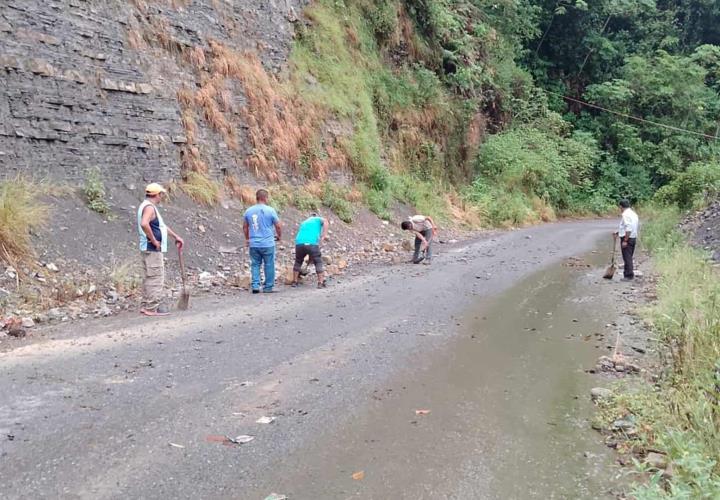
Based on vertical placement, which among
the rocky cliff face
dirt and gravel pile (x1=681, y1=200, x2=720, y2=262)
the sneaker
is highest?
the rocky cliff face

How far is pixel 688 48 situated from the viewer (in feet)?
135

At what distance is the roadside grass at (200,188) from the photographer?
1204 centimetres

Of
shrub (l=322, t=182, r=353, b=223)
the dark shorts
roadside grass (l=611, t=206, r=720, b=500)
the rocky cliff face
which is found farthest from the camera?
shrub (l=322, t=182, r=353, b=223)

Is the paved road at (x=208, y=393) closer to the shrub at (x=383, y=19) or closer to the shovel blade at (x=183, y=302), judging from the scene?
the shovel blade at (x=183, y=302)

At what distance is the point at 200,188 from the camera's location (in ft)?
39.8

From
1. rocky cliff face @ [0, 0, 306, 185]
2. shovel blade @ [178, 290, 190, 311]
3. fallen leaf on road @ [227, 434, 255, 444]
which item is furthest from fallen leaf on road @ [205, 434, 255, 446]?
rocky cliff face @ [0, 0, 306, 185]

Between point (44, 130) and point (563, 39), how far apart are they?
34.3 meters

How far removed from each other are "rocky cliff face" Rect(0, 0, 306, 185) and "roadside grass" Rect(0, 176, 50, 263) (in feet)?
2.09

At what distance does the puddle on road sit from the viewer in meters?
3.59

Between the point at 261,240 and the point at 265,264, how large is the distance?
404 millimetres

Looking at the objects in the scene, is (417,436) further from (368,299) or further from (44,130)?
(44,130)

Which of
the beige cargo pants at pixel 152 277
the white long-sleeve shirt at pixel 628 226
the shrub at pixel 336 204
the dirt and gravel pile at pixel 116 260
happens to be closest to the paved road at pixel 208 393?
the beige cargo pants at pixel 152 277

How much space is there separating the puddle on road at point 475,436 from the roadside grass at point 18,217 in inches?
216

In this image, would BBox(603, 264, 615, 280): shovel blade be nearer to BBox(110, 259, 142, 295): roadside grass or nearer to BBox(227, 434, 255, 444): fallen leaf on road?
BBox(110, 259, 142, 295): roadside grass
